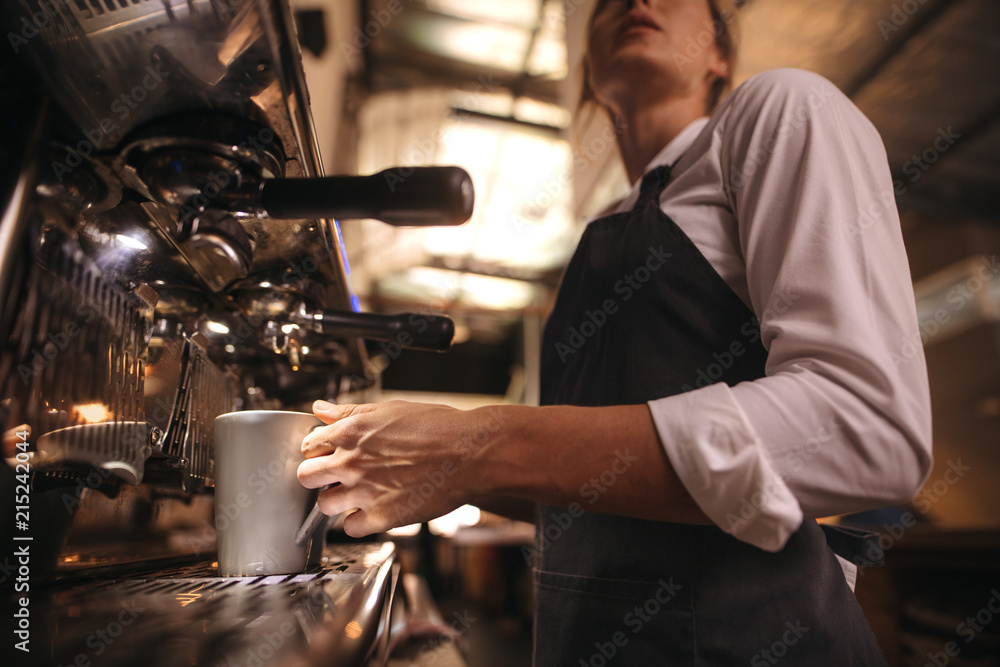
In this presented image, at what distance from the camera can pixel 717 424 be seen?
40cm

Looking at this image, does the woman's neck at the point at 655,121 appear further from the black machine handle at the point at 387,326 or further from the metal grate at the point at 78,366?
the metal grate at the point at 78,366

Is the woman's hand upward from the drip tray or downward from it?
upward

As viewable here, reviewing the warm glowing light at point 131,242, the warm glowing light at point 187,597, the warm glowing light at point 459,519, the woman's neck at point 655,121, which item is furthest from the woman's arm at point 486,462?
the warm glowing light at point 459,519

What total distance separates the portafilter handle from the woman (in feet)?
0.67

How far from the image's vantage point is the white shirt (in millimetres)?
401

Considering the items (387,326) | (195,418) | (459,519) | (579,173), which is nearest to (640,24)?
(387,326)

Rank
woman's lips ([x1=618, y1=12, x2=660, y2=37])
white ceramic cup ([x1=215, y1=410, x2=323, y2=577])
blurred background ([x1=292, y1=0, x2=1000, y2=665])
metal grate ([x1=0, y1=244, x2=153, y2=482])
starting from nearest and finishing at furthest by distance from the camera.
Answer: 1. metal grate ([x1=0, y1=244, x2=153, y2=482])
2. white ceramic cup ([x1=215, y1=410, x2=323, y2=577])
3. woman's lips ([x1=618, y1=12, x2=660, y2=37])
4. blurred background ([x1=292, y1=0, x2=1000, y2=665])

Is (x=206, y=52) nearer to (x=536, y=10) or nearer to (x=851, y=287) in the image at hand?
(x=851, y=287)

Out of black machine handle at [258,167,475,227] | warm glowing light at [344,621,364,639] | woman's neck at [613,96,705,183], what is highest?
woman's neck at [613,96,705,183]

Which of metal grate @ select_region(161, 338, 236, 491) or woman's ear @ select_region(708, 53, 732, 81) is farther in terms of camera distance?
woman's ear @ select_region(708, 53, 732, 81)

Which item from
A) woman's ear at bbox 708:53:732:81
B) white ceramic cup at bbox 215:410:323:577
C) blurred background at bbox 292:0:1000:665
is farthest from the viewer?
blurred background at bbox 292:0:1000:665

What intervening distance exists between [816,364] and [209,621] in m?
0.46

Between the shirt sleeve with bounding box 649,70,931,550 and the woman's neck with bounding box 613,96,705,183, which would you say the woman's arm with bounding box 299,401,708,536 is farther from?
the woman's neck with bounding box 613,96,705,183

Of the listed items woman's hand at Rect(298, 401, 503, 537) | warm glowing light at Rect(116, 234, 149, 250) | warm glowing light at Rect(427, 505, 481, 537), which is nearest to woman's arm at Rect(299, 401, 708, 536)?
woman's hand at Rect(298, 401, 503, 537)
